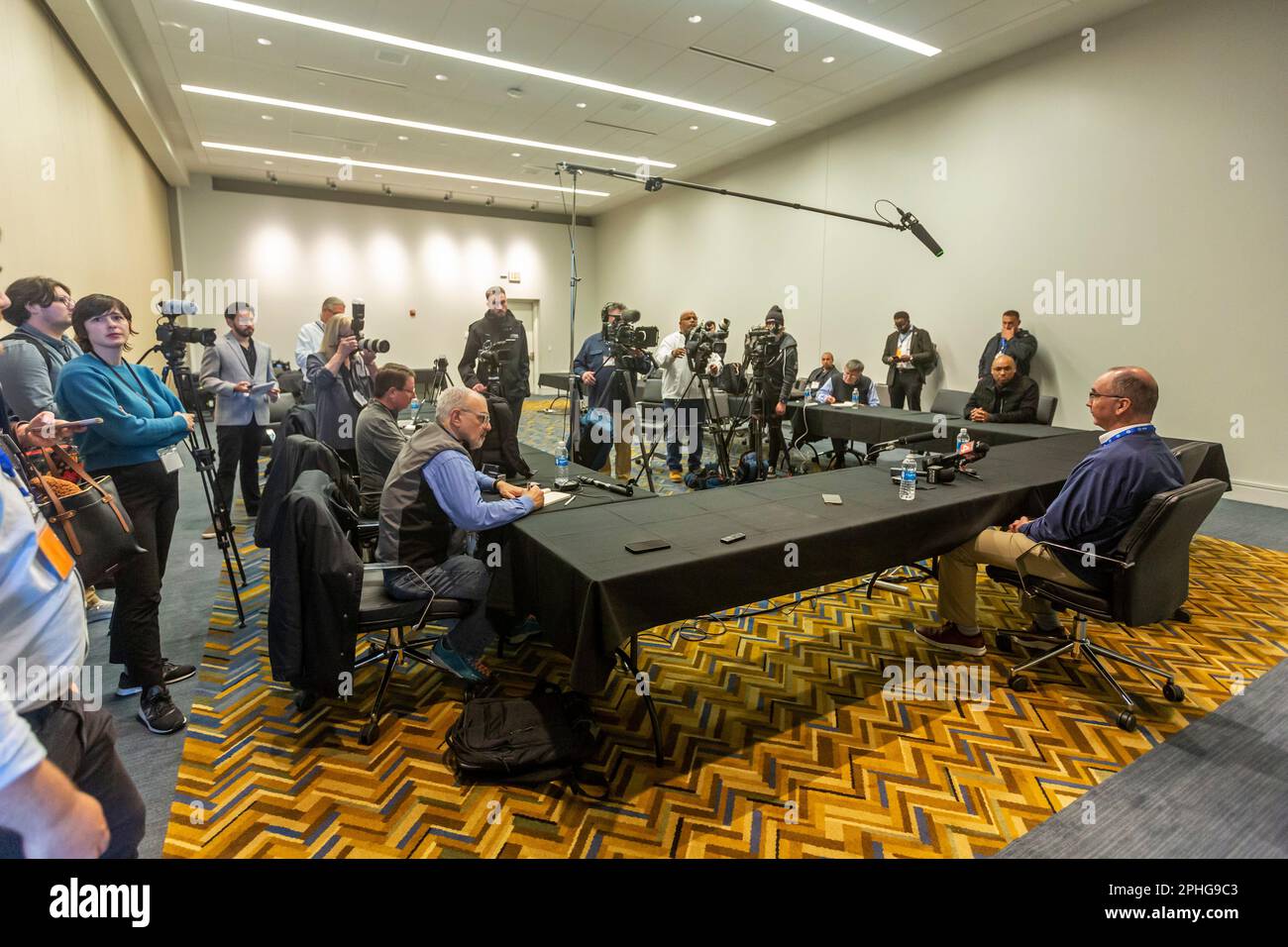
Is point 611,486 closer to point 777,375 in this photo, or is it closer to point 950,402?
point 777,375

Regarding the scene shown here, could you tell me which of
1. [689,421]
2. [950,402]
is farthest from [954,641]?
[950,402]

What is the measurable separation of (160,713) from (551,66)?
22.2 feet

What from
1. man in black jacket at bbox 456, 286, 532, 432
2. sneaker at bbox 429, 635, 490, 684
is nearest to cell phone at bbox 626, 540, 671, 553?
sneaker at bbox 429, 635, 490, 684

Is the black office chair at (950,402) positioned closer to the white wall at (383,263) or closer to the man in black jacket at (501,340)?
the man in black jacket at (501,340)

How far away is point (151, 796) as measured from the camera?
73.9 inches

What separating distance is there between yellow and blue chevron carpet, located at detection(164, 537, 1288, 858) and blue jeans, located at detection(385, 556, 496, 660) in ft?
1.01

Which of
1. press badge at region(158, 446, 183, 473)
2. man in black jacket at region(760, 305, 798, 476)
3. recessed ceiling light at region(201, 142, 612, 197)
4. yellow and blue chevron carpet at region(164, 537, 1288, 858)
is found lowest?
yellow and blue chevron carpet at region(164, 537, 1288, 858)

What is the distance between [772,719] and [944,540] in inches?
40.4

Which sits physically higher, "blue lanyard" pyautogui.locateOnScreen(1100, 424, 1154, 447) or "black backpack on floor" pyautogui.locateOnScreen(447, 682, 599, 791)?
"blue lanyard" pyautogui.locateOnScreen(1100, 424, 1154, 447)

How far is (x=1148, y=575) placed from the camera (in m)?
2.25

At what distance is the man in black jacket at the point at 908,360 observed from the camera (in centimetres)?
746

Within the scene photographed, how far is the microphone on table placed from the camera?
9.08 ft

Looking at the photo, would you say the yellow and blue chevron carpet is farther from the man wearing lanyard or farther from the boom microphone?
the boom microphone

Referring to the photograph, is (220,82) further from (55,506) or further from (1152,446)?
(1152,446)
